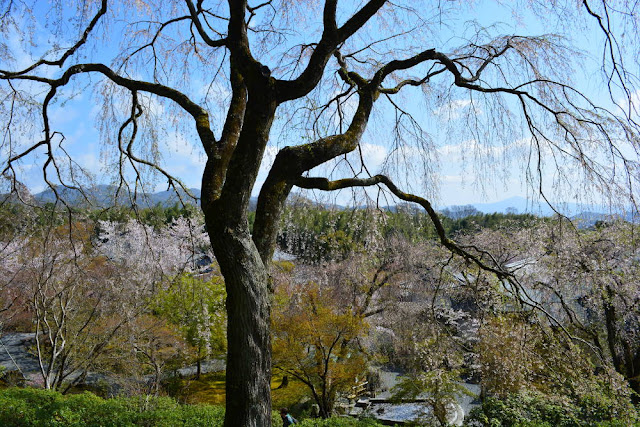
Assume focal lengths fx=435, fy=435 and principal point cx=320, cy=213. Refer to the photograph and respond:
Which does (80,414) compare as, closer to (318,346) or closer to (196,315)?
(318,346)

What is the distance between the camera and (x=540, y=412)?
23.5 ft

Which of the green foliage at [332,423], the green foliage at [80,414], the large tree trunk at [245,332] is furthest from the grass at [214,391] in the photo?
the large tree trunk at [245,332]

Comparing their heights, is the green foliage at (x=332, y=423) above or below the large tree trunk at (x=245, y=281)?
below

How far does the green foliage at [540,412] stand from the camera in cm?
672

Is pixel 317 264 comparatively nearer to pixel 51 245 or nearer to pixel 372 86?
pixel 51 245

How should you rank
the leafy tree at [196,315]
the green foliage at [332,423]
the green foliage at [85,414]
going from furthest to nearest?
the leafy tree at [196,315] → the green foliage at [332,423] → the green foliage at [85,414]

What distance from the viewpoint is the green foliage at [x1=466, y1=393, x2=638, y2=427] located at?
672 centimetres

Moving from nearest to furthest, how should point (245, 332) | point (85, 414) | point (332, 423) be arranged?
point (245, 332) → point (85, 414) → point (332, 423)

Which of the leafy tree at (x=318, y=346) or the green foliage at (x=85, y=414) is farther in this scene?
the leafy tree at (x=318, y=346)

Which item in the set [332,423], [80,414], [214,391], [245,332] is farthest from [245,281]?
[214,391]

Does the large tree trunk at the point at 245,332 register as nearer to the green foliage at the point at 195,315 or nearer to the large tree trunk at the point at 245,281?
the large tree trunk at the point at 245,281

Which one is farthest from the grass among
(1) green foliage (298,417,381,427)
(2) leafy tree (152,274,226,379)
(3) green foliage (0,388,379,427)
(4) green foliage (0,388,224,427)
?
(4) green foliage (0,388,224,427)

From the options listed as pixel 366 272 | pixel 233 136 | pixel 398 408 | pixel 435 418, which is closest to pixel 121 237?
pixel 366 272

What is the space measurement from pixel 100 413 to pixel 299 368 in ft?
16.4
